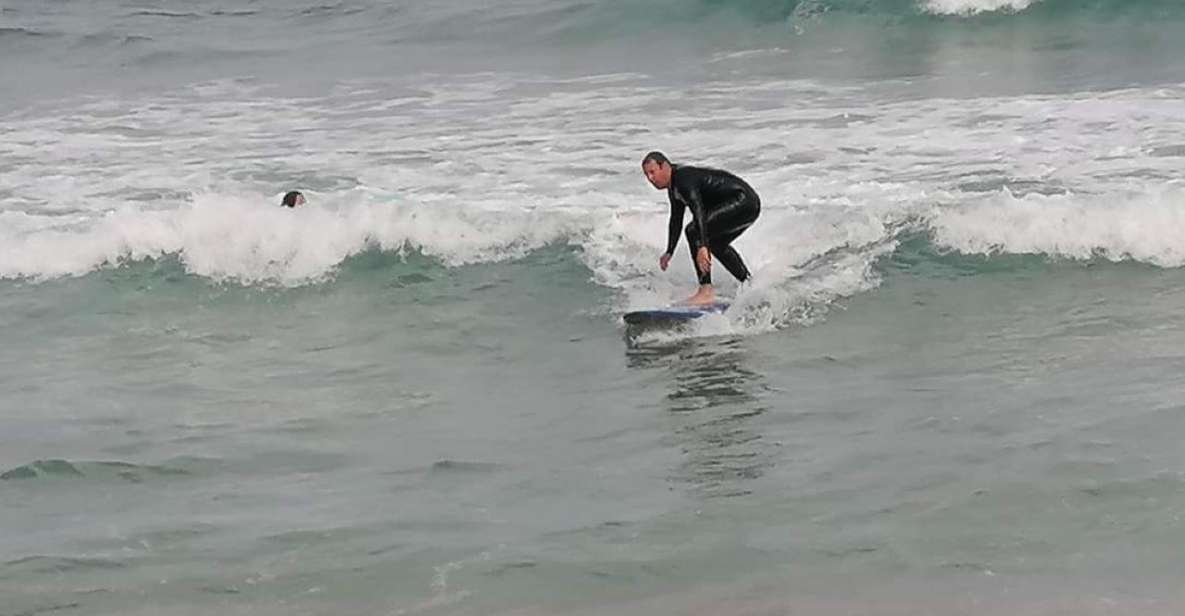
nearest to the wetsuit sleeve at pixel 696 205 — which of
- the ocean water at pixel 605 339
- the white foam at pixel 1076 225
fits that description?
the ocean water at pixel 605 339

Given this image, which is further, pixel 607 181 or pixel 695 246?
pixel 607 181

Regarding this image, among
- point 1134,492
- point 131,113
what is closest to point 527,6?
point 131,113

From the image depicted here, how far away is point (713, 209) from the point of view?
11891 millimetres

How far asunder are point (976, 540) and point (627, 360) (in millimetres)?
4191

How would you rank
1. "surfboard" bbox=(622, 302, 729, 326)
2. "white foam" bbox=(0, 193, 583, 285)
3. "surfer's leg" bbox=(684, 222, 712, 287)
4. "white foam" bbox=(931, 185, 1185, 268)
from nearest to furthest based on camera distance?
"surfboard" bbox=(622, 302, 729, 326), "surfer's leg" bbox=(684, 222, 712, 287), "white foam" bbox=(931, 185, 1185, 268), "white foam" bbox=(0, 193, 583, 285)

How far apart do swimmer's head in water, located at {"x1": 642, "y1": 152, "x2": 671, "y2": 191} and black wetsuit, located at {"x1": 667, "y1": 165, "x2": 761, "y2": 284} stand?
106mm

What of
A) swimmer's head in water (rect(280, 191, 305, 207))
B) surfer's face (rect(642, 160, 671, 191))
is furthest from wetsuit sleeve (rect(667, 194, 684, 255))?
swimmer's head in water (rect(280, 191, 305, 207))

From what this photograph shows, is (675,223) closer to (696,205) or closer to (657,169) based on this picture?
(696,205)

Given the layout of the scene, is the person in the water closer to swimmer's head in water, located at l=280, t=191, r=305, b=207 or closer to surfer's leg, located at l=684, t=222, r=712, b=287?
surfer's leg, located at l=684, t=222, r=712, b=287

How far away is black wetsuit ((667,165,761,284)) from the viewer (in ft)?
38.7

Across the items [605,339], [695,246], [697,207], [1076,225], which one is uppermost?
[697,207]

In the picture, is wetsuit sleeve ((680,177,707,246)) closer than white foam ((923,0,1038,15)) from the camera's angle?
Yes

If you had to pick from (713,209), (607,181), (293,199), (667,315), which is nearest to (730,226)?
(713,209)

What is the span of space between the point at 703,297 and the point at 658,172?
0.92 metres
